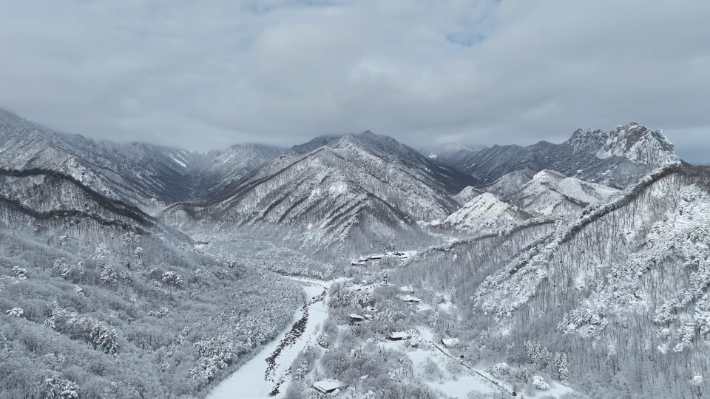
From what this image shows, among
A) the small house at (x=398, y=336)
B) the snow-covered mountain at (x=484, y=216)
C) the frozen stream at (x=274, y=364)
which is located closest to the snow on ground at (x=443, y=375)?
the small house at (x=398, y=336)

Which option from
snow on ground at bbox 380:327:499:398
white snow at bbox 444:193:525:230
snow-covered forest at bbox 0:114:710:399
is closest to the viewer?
snow-covered forest at bbox 0:114:710:399

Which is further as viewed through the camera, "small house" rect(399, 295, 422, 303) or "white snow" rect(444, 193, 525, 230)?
"white snow" rect(444, 193, 525, 230)

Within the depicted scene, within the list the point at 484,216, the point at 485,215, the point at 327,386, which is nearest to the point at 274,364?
the point at 327,386

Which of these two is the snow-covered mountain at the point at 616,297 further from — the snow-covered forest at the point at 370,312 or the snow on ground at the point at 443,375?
the snow on ground at the point at 443,375

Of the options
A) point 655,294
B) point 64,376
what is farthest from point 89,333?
point 655,294

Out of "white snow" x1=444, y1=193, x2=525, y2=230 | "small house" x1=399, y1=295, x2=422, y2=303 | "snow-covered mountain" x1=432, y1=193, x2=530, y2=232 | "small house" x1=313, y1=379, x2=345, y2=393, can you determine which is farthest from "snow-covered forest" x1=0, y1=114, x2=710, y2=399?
"white snow" x1=444, y1=193, x2=525, y2=230

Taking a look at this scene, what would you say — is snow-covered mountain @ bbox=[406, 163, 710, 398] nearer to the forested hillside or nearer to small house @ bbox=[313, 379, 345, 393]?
small house @ bbox=[313, 379, 345, 393]
